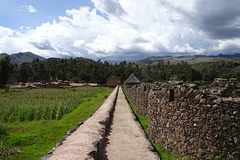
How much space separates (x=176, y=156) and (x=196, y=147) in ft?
2.94

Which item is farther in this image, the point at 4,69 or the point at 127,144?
the point at 4,69

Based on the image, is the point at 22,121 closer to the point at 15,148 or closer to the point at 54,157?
the point at 15,148

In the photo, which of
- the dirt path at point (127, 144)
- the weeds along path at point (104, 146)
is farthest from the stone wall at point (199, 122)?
the weeds along path at point (104, 146)

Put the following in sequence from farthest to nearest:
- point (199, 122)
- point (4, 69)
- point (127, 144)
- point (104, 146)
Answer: point (4, 69) → point (127, 144) → point (104, 146) → point (199, 122)

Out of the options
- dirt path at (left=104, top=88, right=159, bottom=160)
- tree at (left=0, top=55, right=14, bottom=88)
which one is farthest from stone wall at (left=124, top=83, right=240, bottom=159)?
tree at (left=0, top=55, right=14, bottom=88)

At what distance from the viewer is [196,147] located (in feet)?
16.4

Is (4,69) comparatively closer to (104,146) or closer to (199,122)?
(104,146)

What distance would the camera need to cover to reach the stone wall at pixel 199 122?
14.7 ft

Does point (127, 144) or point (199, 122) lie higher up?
point (199, 122)

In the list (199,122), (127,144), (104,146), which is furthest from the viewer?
(127,144)

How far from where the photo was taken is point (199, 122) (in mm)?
4961

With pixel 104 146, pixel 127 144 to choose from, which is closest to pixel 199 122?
pixel 127 144

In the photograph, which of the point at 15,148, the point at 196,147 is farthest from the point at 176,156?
the point at 15,148

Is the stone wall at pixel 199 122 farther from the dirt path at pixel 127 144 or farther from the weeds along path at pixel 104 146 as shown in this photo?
the weeds along path at pixel 104 146
